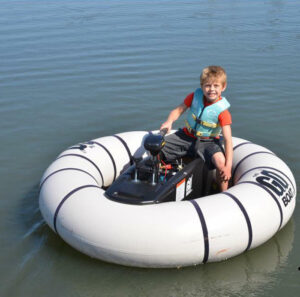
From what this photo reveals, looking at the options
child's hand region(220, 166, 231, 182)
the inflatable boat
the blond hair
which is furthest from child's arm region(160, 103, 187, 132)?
child's hand region(220, 166, 231, 182)

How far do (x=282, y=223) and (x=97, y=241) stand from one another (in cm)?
Answer: 164

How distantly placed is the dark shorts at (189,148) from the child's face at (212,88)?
0.47 m

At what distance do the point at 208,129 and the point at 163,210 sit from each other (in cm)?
123

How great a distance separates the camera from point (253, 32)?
11.6 m

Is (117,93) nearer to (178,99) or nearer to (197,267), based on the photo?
(178,99)

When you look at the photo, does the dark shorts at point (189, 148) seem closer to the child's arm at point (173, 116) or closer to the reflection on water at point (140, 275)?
the child's arm at point (173, 116)

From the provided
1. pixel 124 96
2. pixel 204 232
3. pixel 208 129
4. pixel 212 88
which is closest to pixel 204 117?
pixel 208 129

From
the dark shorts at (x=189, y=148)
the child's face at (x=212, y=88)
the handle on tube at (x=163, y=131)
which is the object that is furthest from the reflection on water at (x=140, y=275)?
the child's face at (x=212, y=88)

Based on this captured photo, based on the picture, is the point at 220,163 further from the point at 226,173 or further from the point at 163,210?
the point at 163,210

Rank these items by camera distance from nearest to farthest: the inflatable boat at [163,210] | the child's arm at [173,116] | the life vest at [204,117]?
the inflatable boat at [163,210]
the life vest at [204,117]
the child's arm at [173,116]

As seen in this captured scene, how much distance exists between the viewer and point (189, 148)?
15.2 ft

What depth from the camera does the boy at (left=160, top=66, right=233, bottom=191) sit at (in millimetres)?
4332

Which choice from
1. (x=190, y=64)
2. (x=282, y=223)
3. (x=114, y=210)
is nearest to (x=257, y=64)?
(x=190, y=64)

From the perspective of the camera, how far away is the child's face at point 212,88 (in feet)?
14.2
